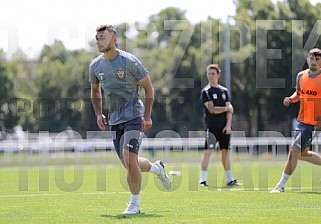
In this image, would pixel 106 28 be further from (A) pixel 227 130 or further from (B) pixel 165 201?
(A) pixel 227 130

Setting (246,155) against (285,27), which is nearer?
→ (246,155)

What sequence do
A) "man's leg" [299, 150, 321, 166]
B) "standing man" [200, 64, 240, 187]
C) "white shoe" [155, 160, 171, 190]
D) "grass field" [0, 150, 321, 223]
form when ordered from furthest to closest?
"standing man" [200, 64, 240, 187], "man's leg" [299, 150, 321, 166], "white shoe" [155, 160, 171, 190], "grass field" [0, 150, 321, 223]

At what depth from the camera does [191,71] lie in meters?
47.8

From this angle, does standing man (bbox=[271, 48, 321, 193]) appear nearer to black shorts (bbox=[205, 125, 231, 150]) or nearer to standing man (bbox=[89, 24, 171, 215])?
black shorts (bbox=[205, 125, 231, 150])

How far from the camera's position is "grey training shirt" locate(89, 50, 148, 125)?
31.4 feet

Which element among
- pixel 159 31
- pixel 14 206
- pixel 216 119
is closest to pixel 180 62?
pixel 159 31

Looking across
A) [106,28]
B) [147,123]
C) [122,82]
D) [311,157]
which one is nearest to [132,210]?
[147,123]

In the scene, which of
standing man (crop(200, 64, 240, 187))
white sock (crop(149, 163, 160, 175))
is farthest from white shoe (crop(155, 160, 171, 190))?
standing man (crop(200, 64, 240, 187))

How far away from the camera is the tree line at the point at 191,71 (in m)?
38.3

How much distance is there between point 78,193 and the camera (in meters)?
13.1

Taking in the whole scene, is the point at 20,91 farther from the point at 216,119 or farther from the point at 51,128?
the point at 216,119

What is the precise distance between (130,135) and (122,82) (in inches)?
26.3

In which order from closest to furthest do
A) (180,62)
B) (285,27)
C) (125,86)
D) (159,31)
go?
1. (125,86)
2. (285,27)
3. (180,62)
4. (159,31)

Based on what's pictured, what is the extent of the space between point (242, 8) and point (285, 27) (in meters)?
3.56
